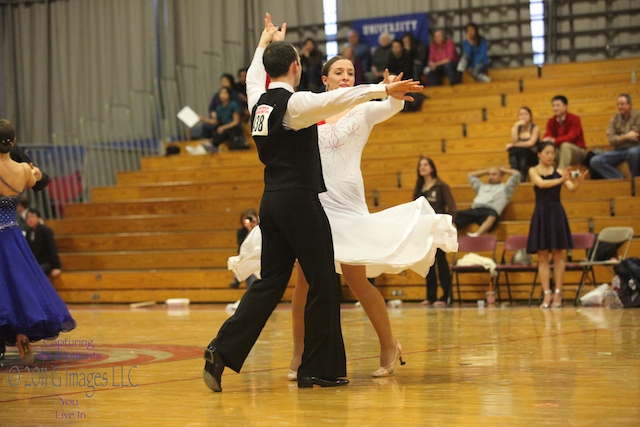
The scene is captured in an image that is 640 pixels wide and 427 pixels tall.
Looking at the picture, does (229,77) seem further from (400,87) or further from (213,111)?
(400,87)

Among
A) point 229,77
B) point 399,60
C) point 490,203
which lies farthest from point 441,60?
point 490,203

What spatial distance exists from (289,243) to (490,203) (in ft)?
24.1

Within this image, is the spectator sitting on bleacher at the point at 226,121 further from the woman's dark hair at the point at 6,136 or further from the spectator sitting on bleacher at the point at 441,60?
the woman's dark hair at the point at 6,136

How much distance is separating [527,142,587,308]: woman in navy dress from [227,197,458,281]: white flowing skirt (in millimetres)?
5311

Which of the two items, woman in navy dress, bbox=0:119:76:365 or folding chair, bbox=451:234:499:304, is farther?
folding chair, bbox=451:234:499:304

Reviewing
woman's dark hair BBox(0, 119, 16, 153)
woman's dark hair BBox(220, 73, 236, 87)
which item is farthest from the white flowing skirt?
woman's dark hair BBox(220, 73, 236, 87)

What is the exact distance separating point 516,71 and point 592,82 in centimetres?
150

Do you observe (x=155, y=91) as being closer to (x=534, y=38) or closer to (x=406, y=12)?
(x=406, y=12)

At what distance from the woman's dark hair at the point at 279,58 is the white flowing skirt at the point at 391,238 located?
Result: 31.8 inches

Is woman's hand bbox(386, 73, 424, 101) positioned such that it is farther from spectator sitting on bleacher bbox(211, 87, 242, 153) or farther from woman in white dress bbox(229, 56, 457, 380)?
spectator sitting on bleacher bbox(211, 87, 242, 153)

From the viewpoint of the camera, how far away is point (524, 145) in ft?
39.2

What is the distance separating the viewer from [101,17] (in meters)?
19.0

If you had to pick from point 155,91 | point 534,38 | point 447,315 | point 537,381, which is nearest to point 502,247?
point 447,315

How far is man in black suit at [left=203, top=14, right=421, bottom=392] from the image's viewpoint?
4.38 m
